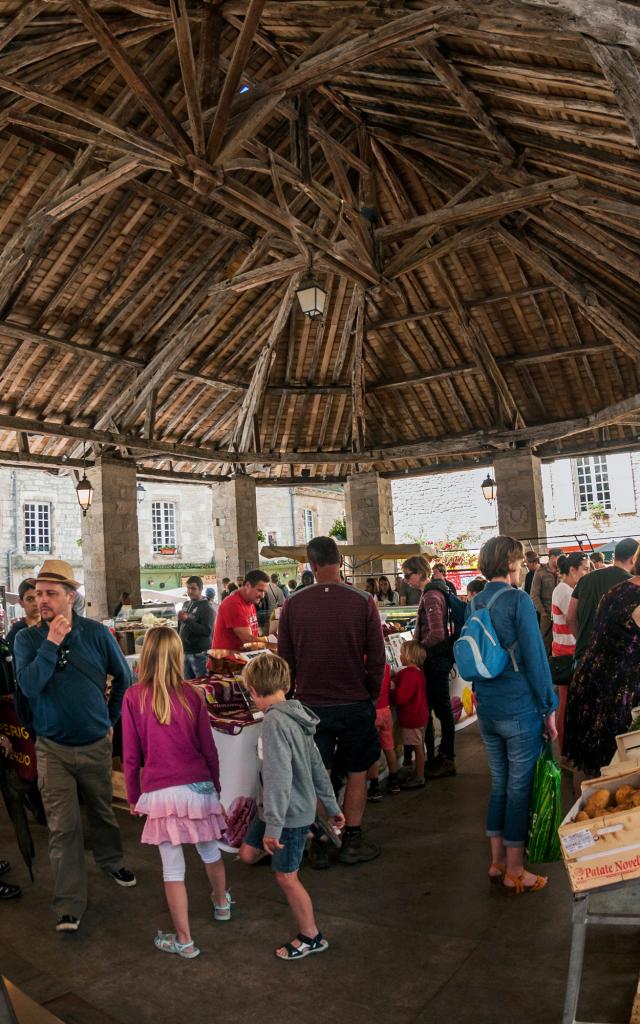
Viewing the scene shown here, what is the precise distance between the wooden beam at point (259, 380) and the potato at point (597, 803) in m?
11.4

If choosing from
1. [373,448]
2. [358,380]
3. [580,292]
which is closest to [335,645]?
[580,292]

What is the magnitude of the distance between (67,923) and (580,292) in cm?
1072

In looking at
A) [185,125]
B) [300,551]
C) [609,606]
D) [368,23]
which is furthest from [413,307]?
[609,606]

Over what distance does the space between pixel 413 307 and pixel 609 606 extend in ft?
35.1

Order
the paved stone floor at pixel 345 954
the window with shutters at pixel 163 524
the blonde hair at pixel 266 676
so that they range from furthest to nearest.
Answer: the window with shutters at pixel 163 524 < the blonde hair at pixel 266 676 < the paved stone floor at pixel 345 954

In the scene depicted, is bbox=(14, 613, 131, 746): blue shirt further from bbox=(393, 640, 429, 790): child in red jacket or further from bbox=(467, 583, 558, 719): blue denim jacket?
bbox=(393, 640, 429, 790): child in red jacket

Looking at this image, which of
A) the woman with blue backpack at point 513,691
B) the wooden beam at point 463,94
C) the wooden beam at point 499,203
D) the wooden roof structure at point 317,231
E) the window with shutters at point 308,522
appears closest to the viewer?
the woman with blue backpack at point 513,691

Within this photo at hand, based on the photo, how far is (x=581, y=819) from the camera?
2.83 meters

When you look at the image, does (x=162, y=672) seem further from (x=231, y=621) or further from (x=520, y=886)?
(x=231, y=621)

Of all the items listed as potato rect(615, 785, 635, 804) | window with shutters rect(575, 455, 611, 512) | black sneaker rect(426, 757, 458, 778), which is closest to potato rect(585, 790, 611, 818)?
potato rect(615, 785, 635, 804)

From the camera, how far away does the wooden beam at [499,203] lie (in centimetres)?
857

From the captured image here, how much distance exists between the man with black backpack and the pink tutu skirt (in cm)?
302

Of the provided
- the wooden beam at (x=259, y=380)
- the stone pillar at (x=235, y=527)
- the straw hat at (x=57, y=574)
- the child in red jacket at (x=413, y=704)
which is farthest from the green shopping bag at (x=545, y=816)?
the stone pillar at (x=235, y=527)

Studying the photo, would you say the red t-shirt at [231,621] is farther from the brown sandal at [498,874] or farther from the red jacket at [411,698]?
the brown sandal at [498,874]
